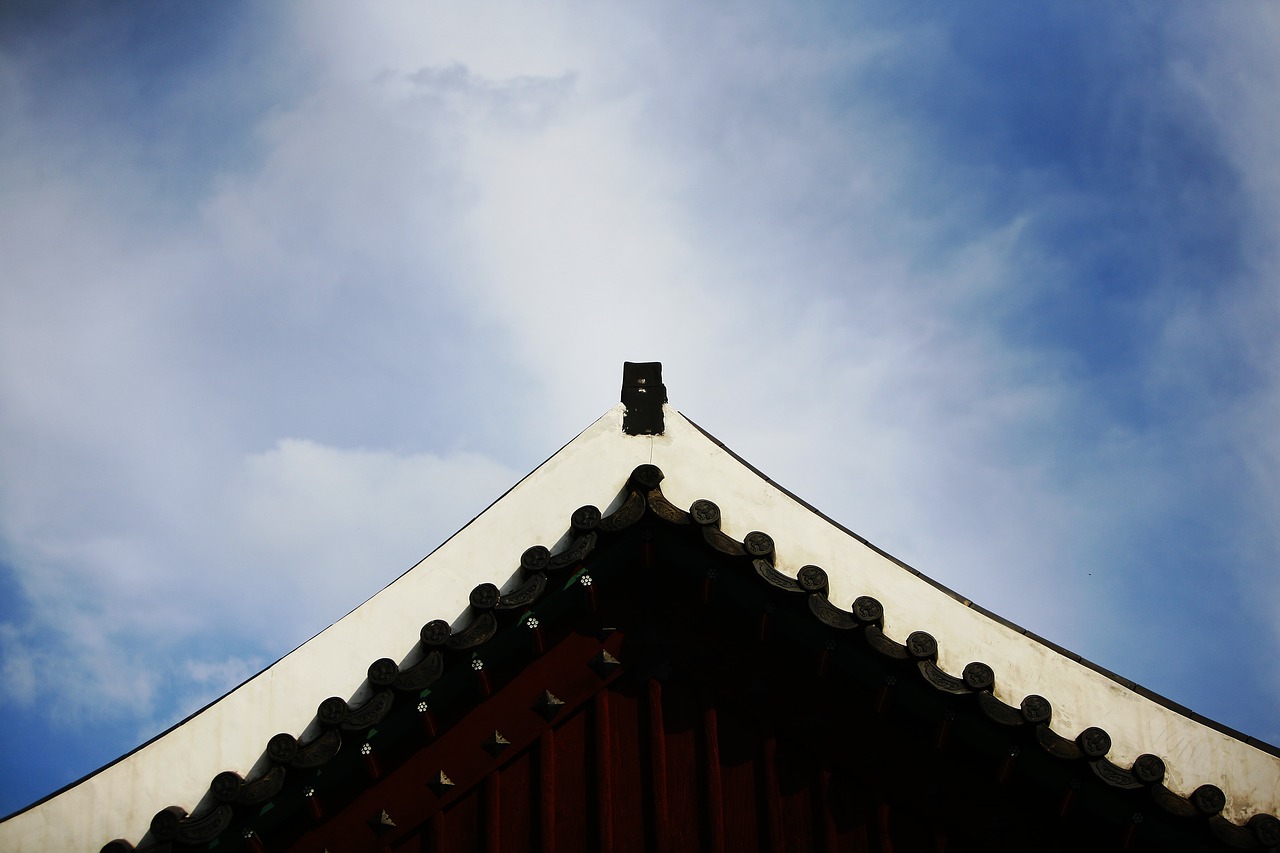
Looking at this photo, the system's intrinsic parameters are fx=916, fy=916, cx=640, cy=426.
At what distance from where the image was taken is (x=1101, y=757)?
5.34m

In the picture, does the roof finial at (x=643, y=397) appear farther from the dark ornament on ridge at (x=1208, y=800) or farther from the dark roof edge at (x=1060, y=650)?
the dark ornament on ridge at (x=1208, y=800)

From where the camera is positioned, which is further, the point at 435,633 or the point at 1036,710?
the point at 435,633

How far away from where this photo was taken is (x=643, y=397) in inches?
280

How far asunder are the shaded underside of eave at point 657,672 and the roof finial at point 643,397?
682mm

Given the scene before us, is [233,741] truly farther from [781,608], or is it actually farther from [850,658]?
[850,658]

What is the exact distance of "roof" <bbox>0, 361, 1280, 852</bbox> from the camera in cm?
554

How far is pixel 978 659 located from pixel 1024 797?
2.80ft

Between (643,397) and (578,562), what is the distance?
1.62 metres

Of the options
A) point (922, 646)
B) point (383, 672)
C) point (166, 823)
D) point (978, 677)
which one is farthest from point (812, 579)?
point (166, 823)

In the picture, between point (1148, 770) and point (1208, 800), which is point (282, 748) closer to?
point (1148, 770)

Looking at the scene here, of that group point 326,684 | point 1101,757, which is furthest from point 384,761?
point 1101,757

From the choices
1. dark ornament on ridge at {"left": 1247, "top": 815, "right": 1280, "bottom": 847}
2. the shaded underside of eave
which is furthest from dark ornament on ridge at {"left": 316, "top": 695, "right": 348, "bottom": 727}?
dark ornament on ridge at {"left": 1247, "top": 815, "right": 1280, "bottom": 847}

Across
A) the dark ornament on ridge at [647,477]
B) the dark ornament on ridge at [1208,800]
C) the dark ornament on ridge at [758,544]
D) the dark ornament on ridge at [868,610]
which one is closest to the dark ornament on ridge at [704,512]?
the dark ornament on ridge at [758,544]

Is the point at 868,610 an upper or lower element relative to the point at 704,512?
lower
